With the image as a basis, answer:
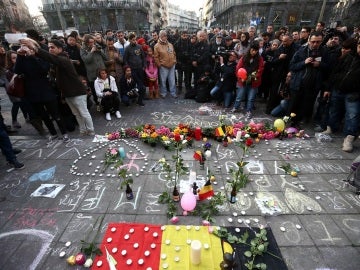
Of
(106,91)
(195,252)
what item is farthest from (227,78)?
(195,252)

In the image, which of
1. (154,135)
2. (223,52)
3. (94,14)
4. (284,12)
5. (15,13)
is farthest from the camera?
(94,14)

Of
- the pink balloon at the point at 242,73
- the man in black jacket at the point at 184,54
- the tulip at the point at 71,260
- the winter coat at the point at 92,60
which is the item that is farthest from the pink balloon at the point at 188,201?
the man in black jacket at the point at 184,54

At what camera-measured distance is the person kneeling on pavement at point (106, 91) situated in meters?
6.65

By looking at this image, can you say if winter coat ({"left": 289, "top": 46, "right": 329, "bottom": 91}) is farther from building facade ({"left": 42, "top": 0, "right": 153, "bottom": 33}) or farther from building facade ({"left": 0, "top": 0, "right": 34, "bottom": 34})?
building facade ({"left": 42, "top": 0, "right": 153, "bottom": 33})

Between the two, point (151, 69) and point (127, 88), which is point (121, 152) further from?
point (151, 69)

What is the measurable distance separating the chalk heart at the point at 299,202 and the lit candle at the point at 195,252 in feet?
5.87

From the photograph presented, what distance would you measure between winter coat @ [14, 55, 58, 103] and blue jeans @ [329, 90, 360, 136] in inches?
269

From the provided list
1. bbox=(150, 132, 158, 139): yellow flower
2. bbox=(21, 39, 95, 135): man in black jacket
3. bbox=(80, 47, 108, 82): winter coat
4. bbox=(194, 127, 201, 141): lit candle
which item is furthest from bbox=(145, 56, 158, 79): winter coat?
bbox=(194, 127, 201, 141): lit candle

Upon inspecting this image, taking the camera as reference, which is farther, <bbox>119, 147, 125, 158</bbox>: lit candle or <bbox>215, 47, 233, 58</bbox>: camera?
<bbox>215, 47, 233, 58</bbox>: camera

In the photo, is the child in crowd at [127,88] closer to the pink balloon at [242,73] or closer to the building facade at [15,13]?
the pink balloon at [242,73]

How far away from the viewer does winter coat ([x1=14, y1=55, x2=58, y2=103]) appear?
4691 mm

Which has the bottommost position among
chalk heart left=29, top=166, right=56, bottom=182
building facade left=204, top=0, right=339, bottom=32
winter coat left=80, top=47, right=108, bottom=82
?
chalk heart left=29, top=166, right=56, bottom=182

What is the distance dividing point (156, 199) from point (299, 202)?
228 cm

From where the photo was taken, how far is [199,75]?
332 inches
